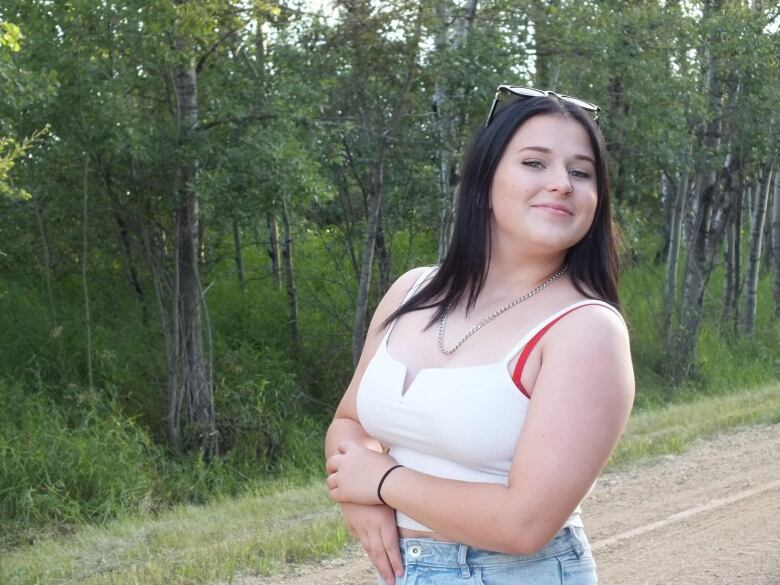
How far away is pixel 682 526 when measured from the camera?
7027 mm

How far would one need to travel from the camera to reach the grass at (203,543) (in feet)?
20.2

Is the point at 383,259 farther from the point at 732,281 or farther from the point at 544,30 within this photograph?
the point at 732,281

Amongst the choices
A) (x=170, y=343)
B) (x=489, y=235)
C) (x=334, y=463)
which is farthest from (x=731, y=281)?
(x=334, y=463)

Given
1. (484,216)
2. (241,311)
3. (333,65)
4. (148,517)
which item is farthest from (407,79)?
(484,216)

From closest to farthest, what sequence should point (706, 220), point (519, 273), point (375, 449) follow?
1. point (519, 273)
2. point (375, 449)
3. point (706, 220)

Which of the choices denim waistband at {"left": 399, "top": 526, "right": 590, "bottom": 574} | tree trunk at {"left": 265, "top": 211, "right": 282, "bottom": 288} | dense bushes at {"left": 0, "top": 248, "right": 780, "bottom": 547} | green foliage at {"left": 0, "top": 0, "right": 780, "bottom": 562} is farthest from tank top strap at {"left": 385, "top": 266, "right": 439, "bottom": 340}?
tree trunk at {"left": 265, "top": 211, "right": 282, "bottom": 288}

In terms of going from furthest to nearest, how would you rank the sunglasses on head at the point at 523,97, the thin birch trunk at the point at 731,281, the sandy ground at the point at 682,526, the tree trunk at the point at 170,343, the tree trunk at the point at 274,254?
the thin birch trunk at the point at 731,281 < the tree trunk at the point at 274,254 < the tree trunk at the point at 170,343 < the sandy ground at the point at 682,526 < the sunglasses on head at the point at 523,97

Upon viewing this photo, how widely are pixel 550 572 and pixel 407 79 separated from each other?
10019 mm

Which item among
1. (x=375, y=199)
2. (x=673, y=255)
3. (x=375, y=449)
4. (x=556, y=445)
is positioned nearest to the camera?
(x=556, y=445)

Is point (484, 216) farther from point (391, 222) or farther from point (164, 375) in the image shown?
point (391, 222)

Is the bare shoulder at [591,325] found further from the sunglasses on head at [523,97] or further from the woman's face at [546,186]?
the sunglasses on head at [523,97]

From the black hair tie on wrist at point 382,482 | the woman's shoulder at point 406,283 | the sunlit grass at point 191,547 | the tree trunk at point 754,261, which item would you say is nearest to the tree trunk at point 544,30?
the sunlit grass at point 191,547

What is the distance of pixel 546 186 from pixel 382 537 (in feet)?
2.54

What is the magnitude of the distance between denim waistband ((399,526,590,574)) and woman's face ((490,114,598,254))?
58 centimetres
